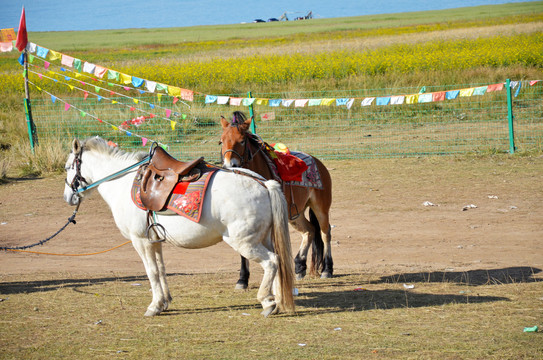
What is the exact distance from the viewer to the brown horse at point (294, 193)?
600 centimetres

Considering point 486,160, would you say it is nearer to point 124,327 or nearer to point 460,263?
point 460,263

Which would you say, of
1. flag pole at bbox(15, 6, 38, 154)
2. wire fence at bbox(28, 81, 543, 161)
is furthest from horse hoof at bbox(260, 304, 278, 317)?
flag pole at bbox(15, 6, 38, 154)

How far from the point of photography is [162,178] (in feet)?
16.9

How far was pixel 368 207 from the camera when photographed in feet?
32.2

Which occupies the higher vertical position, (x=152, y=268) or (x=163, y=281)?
(x=152, y=268)

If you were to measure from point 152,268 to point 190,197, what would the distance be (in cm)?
89

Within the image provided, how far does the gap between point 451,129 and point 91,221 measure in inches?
398

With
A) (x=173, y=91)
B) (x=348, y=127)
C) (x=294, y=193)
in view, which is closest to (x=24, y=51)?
(x=173, y=91)

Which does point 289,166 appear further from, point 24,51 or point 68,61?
point 24,51

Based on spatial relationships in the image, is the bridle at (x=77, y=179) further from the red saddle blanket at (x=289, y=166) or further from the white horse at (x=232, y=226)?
the red saddle blanket at (x=289, y=166)

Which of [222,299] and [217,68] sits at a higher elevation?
[217,68]

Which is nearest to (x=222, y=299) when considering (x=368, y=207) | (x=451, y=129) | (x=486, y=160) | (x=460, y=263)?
(x=460, y=263)

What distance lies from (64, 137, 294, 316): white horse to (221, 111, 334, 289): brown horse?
37.0 inches

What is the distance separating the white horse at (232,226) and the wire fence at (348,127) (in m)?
8.46
